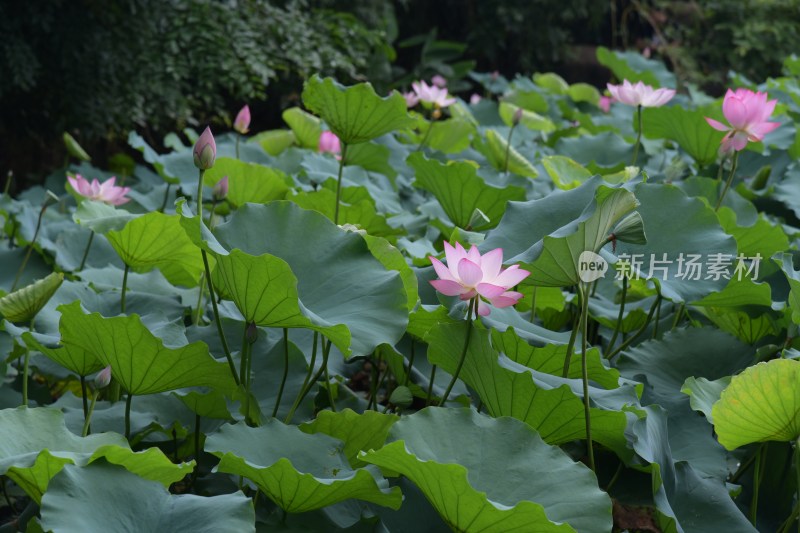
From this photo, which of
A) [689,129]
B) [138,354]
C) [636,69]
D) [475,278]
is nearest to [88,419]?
[138,354]

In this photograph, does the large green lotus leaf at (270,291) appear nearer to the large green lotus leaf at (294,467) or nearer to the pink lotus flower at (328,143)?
the large green lotus leaf at (294,467)

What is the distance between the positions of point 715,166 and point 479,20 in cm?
461

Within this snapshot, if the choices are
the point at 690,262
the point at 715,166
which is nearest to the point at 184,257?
the point at 690,262

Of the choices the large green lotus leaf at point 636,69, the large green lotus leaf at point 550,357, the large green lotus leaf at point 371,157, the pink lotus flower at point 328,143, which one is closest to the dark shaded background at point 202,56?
the large green lotus leaf at point 636,69

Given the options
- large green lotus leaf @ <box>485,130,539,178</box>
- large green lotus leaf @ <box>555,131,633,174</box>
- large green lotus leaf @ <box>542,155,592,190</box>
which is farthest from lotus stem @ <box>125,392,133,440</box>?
large green lotus leaf @ <box>555,131,633,174</box>

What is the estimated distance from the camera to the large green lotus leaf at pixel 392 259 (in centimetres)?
120

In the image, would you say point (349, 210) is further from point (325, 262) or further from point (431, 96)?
point (431, 96)

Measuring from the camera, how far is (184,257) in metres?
1.42

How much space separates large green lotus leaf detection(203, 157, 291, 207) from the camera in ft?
5.94

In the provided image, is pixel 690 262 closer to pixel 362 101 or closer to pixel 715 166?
pixel 362 101

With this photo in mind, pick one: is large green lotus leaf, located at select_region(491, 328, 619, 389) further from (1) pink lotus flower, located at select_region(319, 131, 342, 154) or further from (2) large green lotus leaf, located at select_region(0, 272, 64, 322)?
(1) pink lotus flower, located at select_region(319, 131, 342, 154)

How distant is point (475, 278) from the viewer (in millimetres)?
991

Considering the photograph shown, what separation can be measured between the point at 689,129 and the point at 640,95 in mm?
126

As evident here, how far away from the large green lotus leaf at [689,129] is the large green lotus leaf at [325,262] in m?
1.01
